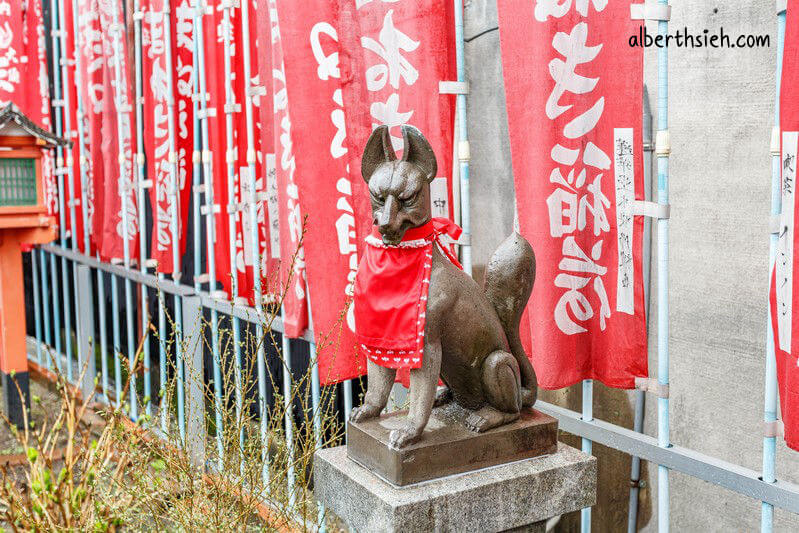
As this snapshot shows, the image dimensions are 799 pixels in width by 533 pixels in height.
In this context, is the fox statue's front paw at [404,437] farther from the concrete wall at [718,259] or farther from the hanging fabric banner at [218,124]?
the hanging fabric banner at [218,124]

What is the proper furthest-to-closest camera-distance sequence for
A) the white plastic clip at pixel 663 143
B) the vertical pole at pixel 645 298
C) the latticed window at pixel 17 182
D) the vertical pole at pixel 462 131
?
the latticed window at pixel 17 182 → the vertical pole at pixel 645 298 → the vertical pole at pixel 462 131 → the white plastic clip at pixel 663 143

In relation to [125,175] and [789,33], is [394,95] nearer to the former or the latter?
[789,33]

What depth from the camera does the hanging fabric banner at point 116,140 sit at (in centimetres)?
614

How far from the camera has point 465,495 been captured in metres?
2.46

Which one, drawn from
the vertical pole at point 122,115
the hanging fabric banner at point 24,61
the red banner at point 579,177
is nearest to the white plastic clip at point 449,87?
the red banner at point 579,177

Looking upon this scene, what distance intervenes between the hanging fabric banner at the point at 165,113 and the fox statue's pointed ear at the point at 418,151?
3383mm

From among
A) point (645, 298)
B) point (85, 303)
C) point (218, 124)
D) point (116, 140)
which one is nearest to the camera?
A: point (645, 298)

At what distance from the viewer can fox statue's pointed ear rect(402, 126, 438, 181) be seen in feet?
8.25

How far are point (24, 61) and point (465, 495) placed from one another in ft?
22.2

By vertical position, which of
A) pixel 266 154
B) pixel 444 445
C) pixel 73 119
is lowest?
pixel 444 445

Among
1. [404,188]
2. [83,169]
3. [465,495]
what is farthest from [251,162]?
[83,169]

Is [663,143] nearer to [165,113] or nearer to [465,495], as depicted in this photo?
[465,495]

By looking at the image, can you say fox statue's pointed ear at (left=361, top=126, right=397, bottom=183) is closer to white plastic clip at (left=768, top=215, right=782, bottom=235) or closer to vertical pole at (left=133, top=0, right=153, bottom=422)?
white plastic clip at (left=768, top=215, right=782, bottom=235)

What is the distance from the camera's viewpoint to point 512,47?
3.06 meters
